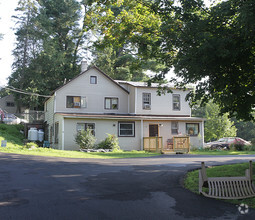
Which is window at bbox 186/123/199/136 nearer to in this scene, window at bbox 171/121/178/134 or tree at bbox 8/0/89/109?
window at bbox 171/121/178/134

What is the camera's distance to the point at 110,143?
22.9 meters

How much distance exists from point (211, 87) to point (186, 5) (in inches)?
109

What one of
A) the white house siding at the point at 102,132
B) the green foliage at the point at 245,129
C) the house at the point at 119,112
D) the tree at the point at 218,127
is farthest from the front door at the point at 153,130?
the green foliage at the point at 245,129

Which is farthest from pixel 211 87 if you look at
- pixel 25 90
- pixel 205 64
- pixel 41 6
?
pixel 41 6

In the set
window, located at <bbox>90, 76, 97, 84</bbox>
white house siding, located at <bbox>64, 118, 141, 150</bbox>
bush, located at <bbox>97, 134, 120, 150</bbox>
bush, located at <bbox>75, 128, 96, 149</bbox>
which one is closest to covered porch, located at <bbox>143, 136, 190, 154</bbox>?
white house siding, located at <bbox>64, 118, 141, 150</bbox>

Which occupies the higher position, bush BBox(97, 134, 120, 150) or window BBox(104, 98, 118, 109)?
window BBox(104, 98, 118, 109)

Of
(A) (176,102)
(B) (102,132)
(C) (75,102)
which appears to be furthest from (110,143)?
(A) (176,102)

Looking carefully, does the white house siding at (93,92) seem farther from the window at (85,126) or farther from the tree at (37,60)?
the tree at (37,60)

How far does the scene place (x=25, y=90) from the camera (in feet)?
124

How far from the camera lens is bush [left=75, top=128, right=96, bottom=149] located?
22.1 metres

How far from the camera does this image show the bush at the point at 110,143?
22859 millimetres

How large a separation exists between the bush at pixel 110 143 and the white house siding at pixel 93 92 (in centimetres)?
511

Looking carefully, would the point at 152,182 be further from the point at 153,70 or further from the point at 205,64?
the point at 153,70

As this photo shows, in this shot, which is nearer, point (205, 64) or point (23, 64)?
point (205, 64)
